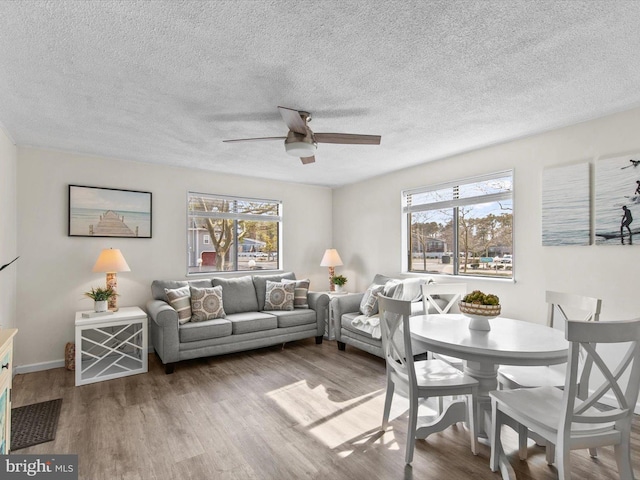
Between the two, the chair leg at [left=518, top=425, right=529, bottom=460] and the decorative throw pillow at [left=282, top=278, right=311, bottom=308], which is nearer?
the chair leg at [left=518, top=425, right=529, bottom=460]

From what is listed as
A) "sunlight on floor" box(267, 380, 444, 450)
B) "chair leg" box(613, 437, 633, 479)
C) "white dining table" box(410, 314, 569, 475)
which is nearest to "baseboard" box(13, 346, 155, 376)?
"sunlight on floor" box(267, 380, 444, 450)

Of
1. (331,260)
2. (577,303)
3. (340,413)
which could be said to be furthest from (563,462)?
(331,260)

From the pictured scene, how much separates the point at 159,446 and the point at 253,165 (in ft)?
10.9

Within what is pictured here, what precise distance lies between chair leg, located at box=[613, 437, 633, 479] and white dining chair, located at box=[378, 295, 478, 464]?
70 cm

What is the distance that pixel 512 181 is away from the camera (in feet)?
11.9

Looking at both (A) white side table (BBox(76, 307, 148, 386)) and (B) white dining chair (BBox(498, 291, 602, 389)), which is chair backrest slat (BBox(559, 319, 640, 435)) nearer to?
(B) white dining chair (BBox(498, 291, 602, 389))

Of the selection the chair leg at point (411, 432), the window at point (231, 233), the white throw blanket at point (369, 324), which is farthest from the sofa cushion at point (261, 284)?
the chair leg at point (411, 432)

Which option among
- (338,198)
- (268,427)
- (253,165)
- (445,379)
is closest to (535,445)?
(445,379)

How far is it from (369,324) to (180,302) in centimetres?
222

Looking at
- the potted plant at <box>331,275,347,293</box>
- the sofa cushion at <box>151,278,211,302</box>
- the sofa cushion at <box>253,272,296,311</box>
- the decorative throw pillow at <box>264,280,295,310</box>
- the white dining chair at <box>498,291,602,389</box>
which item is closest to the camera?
the white dining chair at <box>498,291,602,389</box>

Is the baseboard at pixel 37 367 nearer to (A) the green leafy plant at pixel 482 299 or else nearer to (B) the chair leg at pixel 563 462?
(A) the green leafy plant at pixel 482 299

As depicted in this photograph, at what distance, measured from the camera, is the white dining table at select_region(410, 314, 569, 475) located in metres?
1.90

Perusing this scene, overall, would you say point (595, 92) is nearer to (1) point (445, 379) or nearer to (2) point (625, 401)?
(2) point (625, 401)

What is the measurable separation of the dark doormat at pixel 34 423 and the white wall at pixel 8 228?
822 millimetres
